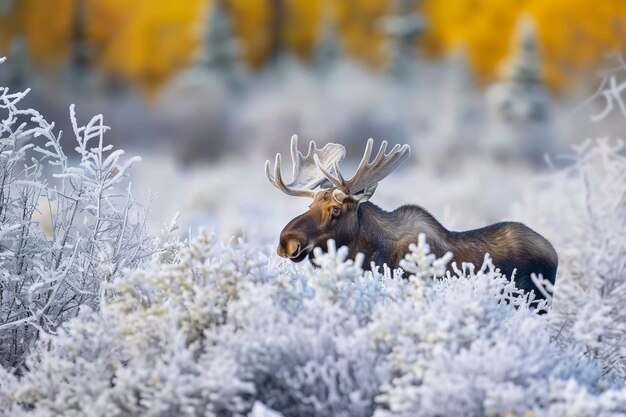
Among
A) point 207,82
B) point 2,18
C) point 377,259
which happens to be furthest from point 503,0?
point 377,259

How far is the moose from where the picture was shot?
20.6 ft

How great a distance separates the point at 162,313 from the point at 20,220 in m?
1.53

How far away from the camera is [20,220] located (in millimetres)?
5660

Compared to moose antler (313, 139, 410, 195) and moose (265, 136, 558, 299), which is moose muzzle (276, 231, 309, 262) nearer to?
moose (265, 136, 558, 299)

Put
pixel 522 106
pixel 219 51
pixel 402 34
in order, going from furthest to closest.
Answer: pixel 402 34, pixel 219 51, pixel 522 106

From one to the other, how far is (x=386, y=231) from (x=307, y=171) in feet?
2.42

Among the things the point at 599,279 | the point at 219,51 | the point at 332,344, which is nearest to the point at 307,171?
the point at 599,279

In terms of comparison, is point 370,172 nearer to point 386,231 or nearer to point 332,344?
point 386,231

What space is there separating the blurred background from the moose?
59.9 ft

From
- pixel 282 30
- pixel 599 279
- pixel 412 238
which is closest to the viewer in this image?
pixel 599 279

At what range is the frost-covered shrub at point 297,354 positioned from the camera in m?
4.06

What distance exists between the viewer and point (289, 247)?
6012 mm

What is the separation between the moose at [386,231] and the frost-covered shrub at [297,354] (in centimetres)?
151

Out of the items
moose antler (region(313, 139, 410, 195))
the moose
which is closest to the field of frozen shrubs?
the moose
